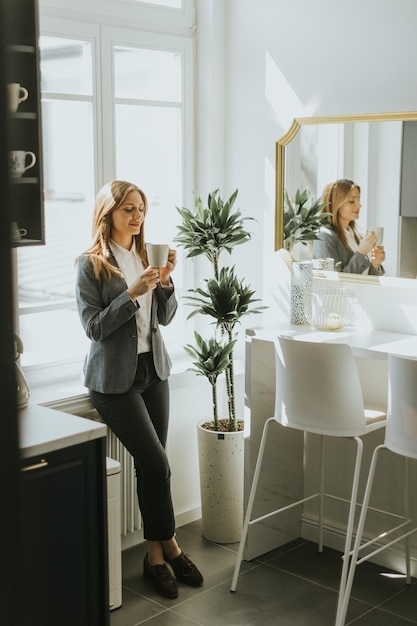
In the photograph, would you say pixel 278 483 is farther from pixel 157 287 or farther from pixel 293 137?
pixel 293 137

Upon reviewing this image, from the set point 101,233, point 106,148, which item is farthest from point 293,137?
point 101,233

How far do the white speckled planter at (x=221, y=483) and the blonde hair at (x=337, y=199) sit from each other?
39.4 inches

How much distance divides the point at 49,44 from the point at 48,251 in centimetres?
86

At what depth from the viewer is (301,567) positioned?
3.40 metres

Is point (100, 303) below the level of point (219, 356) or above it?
above

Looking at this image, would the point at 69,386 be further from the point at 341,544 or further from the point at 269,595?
the point at 341,544

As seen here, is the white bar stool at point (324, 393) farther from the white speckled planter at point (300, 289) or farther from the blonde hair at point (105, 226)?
the blonde hair at point (105, 226)

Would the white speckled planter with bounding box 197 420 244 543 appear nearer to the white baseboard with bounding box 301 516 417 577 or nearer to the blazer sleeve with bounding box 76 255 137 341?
the white baseboard with bounding box 301 516 417 577

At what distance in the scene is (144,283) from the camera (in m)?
2.94

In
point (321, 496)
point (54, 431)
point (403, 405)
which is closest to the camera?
point (54, 431)

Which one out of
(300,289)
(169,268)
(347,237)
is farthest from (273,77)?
(169,268)

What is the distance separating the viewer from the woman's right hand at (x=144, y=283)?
294 centimetres

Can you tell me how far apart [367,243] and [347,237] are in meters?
0.11

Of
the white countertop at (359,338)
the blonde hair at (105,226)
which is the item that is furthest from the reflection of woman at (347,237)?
the blonde hair at (105,226)
